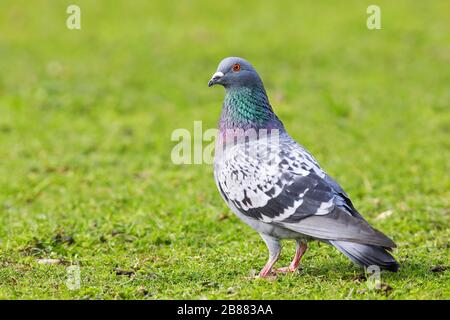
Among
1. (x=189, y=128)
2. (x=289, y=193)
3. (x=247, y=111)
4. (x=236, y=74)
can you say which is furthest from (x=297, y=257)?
(x=189, y=128)

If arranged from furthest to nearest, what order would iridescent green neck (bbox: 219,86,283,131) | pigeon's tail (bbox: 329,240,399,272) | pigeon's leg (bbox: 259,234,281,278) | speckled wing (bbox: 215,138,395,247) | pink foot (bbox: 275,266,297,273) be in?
iridescent green neck (bbox: 219,86,283,131)
pink foot (bbox: 275,266,297,273)
pigeon's leg (bbox: 259,234,281,278)
speckled wing (bbox: 215,138,395,247)
pigeon's tail (bbox: 329,240,399,272)

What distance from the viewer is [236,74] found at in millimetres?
6078

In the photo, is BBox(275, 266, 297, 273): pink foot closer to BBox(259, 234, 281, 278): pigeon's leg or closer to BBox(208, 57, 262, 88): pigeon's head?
BBox(259, 234, 281, 278): pigeon's leg

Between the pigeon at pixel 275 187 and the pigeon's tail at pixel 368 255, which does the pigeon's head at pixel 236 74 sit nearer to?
the pigeon at pixel 275 187

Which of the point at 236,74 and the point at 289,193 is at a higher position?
the point at 236,74

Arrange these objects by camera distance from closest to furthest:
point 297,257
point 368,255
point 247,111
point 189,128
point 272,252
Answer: point 368,255, point 272,252, point 297,257, point 247,111, point 189,128

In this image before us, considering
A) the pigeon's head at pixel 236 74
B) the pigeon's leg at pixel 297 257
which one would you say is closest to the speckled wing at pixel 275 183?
the pigeon's leg at pixel 297 257

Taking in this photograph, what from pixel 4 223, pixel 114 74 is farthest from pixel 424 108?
pixel 4 223

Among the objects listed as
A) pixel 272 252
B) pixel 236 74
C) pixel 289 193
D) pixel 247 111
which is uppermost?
pixel 236 74

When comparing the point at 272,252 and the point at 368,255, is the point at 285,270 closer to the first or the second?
the point at 272,252

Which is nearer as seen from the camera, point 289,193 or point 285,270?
point 289,193

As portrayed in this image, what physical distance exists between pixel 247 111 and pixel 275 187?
2.56 feet

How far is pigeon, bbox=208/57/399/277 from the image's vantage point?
5195 millimetres

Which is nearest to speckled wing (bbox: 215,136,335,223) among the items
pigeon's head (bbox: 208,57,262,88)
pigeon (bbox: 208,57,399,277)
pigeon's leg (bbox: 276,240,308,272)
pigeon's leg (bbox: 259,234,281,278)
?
pigeon (bbox: 208,57,399,277)
